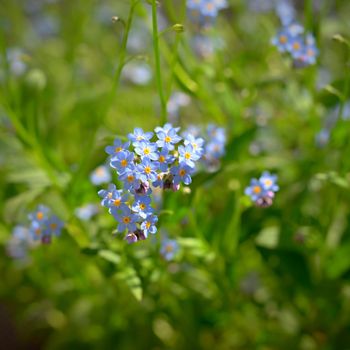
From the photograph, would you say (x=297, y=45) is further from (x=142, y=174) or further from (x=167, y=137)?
(x=142, y=174)

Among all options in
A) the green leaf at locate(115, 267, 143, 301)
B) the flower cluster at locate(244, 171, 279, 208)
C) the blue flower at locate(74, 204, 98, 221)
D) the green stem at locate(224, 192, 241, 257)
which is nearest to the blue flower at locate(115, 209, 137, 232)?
the green leaf at locate(115, 267, 143, 301)

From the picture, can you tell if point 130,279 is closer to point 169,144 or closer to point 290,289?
point 169,144

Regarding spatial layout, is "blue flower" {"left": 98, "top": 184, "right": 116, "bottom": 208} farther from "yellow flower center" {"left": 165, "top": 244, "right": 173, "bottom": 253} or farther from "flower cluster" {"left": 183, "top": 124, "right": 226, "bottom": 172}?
"flower cluster" {"left": 183, "top": 124, "right": 226, "bottom": 172}

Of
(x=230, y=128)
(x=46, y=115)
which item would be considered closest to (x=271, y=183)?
(x=230, y=128)

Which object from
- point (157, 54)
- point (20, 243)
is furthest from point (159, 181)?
point (20, 243)

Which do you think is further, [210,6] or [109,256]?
[210,6]

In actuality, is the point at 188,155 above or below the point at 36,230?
above
